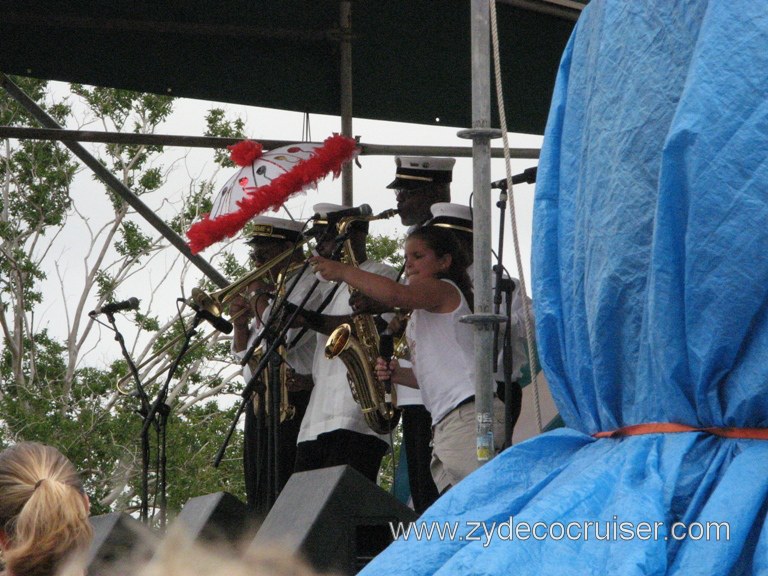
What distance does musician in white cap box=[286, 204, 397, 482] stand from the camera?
5.46m

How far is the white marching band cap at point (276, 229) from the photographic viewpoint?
244 inches

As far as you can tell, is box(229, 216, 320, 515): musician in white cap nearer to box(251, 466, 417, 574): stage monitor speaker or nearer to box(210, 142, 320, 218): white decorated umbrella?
box(210, 142, 320, 218): white decorated umbrella

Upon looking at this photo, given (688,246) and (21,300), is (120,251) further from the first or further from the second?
(688,246)

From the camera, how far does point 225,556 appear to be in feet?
4.35

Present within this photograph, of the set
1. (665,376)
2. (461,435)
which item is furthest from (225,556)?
(461,435)

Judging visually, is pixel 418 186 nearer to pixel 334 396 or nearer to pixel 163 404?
pixel 334 396

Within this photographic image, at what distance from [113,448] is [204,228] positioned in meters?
10.3

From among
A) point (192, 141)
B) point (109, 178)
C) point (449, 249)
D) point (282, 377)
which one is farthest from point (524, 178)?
point (109, 178)

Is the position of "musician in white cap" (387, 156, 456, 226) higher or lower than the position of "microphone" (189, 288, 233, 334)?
higher

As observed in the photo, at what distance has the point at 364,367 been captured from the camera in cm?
551

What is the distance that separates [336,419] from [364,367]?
27cm

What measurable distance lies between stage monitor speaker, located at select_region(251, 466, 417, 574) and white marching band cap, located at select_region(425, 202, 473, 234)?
1693 millimetres

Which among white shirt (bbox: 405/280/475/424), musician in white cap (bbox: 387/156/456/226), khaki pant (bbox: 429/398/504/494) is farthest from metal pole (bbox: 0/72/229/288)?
khaki pant (bbox: 429/398/504/494)

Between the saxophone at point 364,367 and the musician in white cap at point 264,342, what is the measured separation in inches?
14.8
